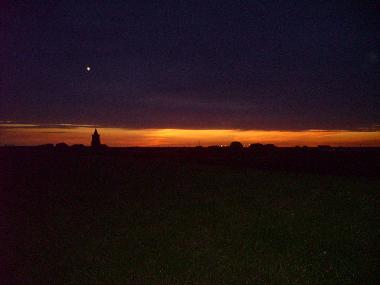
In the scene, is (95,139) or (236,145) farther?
(236,145)

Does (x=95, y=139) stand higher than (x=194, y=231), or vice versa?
(x=95, y=139)

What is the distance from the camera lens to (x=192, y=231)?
43.2ft

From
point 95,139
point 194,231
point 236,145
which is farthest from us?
point 236,145

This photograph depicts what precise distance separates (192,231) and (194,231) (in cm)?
7

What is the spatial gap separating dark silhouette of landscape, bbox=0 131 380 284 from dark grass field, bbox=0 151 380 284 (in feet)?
0.12

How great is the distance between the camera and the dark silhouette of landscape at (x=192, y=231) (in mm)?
9859

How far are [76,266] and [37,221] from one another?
5.89m

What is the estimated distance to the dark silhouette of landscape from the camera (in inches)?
388

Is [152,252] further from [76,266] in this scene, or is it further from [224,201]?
[224,201]

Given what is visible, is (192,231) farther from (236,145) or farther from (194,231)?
(236,145)

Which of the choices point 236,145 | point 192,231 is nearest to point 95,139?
point 236,145

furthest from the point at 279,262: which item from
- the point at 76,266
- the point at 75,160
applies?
the point at 75,160

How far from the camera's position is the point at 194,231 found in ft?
43.1

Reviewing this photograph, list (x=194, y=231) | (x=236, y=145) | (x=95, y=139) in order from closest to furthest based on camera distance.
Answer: (x=194, y=231) → (x=95, y=139) → (x=236, y=145)
